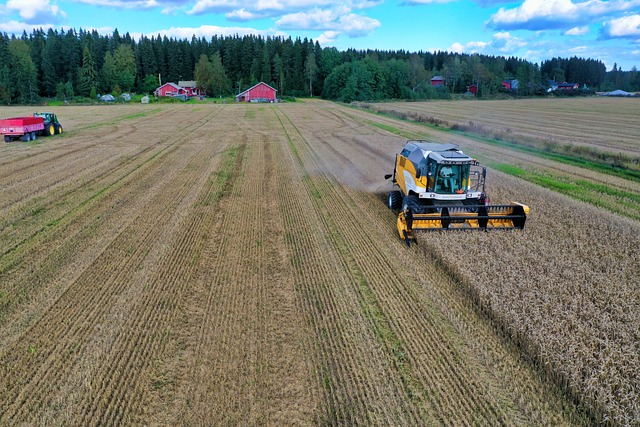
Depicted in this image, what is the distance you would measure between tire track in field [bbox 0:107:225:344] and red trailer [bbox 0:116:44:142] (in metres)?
17.9

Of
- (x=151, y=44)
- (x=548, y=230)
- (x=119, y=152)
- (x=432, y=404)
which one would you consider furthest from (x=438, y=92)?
(x=432, y=404)

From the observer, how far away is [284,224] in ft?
43.9

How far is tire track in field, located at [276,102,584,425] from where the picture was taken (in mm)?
5992

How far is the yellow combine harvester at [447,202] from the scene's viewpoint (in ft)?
39.8

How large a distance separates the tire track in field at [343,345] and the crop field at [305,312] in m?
0.03

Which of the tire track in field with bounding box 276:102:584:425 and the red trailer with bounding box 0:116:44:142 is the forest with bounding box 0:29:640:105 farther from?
the tire track in field with bounding box 276:102:584:425

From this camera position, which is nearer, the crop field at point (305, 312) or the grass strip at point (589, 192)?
the crop field at point (305, 312)

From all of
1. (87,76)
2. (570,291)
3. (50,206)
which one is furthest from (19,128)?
(87,76)

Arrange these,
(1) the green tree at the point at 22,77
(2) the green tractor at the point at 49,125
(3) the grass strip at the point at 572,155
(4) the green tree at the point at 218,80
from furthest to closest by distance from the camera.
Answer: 1. (4) the green tree at the point at 218,80
2. (1) the green tree at the point at 22,77
3. (2) the green tractor at the point at 49,125
4. (3) the grass strip at the point at 572,155

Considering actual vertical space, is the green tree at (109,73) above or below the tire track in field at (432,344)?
above

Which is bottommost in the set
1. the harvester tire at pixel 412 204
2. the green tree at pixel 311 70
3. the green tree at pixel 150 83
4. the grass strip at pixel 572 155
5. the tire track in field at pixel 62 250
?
the tire track in field at pixel 62 250

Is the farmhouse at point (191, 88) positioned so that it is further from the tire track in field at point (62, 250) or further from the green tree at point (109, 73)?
the tire track in field at point (62, 250)

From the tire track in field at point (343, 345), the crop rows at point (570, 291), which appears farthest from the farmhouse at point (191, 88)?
the crop rows at point (570, 291)

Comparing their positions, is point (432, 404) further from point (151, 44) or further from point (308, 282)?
point (151, 44)
